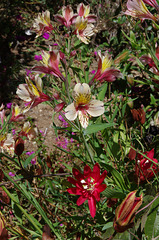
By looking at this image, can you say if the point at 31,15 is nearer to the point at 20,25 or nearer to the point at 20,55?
the point at 20,25

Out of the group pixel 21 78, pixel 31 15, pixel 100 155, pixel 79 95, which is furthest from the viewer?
pixel 31 15

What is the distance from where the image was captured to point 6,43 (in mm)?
3521

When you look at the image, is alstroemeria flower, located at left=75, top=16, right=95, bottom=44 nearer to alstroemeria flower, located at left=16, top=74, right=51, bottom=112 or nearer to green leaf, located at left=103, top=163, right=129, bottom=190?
alstroemeria flower, located at left=16, top=74, right=51, bottom=112

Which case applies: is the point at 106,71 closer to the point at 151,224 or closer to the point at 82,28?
the point at 82,28

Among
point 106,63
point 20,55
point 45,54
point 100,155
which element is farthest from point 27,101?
point 20,55

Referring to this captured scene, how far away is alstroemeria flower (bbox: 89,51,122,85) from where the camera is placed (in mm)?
989

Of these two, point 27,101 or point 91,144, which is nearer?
point 27,101

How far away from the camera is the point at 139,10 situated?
3.27 feet

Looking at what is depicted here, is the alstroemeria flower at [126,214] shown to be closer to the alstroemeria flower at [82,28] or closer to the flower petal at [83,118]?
the flower petal at [83,118]

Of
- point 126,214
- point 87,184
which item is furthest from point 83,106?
point 126,214

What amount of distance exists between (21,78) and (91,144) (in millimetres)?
2056

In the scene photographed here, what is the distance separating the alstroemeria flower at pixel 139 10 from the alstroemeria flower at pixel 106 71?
0.20m

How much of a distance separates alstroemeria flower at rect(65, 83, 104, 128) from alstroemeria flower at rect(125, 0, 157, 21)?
1.25ft

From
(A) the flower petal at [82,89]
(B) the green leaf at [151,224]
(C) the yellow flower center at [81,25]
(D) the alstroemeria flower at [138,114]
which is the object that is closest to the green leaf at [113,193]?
(B) the green leaf at [151,224]
